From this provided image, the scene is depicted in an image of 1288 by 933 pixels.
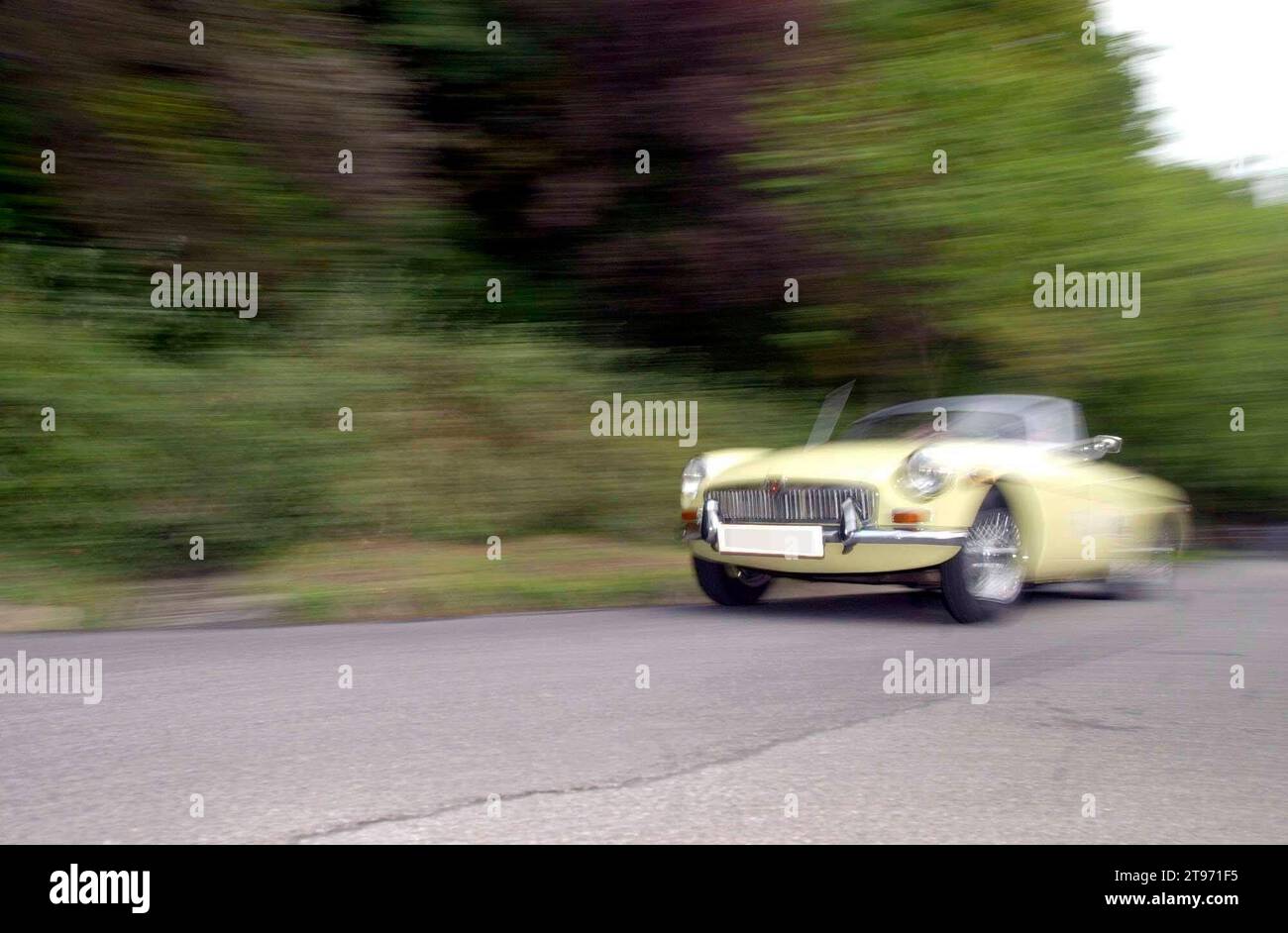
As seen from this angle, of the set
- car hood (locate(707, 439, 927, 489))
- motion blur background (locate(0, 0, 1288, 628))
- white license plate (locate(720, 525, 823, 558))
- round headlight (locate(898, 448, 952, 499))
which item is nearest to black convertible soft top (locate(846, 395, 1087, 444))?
car hood (locate(707, 439, 927, 489))

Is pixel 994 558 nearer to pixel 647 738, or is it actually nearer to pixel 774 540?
pixel 774 540

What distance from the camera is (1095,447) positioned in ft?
→ 27.9

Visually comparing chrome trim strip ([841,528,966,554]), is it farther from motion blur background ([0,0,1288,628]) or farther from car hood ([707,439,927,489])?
motion blur background ([0,0,1288,628])

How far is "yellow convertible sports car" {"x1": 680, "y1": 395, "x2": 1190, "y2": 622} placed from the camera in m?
7.23

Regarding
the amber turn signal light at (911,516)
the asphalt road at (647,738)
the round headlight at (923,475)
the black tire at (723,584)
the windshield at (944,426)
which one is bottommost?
the asphalt road at (647,738)

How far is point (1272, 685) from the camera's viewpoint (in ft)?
19.0

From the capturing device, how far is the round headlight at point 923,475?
284 inches

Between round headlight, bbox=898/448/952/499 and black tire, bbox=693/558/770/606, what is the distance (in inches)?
57.8

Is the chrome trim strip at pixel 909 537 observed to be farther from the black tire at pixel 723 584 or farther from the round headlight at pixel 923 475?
the black tire at pixel 723 584

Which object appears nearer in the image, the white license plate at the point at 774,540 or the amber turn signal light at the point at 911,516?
the amber turn signal light at the point at 911,516

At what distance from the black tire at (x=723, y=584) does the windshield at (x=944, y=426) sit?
48.8 inches

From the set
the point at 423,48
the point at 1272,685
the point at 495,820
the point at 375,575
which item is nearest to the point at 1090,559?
the point at 1272,685

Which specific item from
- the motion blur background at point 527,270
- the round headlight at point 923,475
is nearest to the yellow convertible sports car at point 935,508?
the round headlight at point 923,475

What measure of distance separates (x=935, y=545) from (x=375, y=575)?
11.9 ft
